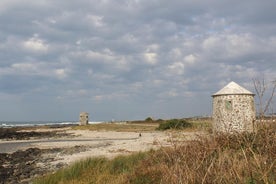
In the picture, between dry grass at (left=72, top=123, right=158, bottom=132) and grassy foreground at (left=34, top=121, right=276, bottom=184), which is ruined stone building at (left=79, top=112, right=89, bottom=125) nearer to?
→ dry grass at (left=72, top=123, right=158, bottom=132)

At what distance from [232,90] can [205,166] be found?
35.8 feet

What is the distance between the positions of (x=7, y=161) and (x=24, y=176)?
6.55m

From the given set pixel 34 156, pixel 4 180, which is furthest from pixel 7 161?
pixel 4 180

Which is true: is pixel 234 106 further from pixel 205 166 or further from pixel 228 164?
pixel 228 164

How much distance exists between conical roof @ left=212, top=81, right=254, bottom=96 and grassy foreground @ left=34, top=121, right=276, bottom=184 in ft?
19.6

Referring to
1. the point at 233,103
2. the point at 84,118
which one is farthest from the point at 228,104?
the point at 84,118

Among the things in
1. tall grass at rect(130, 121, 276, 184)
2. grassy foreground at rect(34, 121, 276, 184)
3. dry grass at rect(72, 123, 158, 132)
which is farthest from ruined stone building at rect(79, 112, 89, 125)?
tall grass at rect(130, 121, 276, 184)

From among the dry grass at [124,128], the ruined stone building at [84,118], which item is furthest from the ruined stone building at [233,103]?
the ruined stone building at [84,118]

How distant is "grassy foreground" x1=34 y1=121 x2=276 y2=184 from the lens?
5.09m

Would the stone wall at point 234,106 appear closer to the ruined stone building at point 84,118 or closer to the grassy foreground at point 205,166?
the grassy foreground at point 205,166

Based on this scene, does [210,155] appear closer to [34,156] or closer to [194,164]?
[194,164]

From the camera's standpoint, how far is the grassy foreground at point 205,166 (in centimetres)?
509

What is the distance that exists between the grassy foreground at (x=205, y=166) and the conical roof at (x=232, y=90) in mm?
5970

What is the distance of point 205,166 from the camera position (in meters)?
5.84
